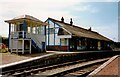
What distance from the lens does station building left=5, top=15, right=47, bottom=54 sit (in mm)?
25969

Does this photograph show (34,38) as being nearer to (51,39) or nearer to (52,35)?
(52,35)

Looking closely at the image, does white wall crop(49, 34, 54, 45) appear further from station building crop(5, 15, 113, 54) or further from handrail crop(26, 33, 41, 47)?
handrail crop(26, 33, 41, 47)

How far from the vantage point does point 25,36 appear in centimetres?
2603

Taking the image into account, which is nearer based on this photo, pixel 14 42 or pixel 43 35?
pixel 14 42

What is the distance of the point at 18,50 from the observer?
2591 cm

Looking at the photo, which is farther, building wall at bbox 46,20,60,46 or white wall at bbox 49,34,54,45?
white wall at bbox 49,34,54,45

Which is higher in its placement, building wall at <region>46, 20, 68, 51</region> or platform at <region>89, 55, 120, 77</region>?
building wall at <region>46, 20, 68, 51</region>

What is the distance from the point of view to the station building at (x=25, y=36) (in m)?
26.0

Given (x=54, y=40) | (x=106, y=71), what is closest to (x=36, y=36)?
(x=54, y=40)

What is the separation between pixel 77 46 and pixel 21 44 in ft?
→ 49.0

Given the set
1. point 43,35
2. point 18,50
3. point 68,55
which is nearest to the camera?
point 68,55

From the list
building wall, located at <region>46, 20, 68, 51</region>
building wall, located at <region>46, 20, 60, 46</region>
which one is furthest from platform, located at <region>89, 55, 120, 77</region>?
building wall, located at <region>46, 20, 60, 46</region>

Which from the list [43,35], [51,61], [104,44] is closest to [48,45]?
[43,35]

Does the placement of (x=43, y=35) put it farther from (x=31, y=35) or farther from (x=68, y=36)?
(x=68, y=36)
